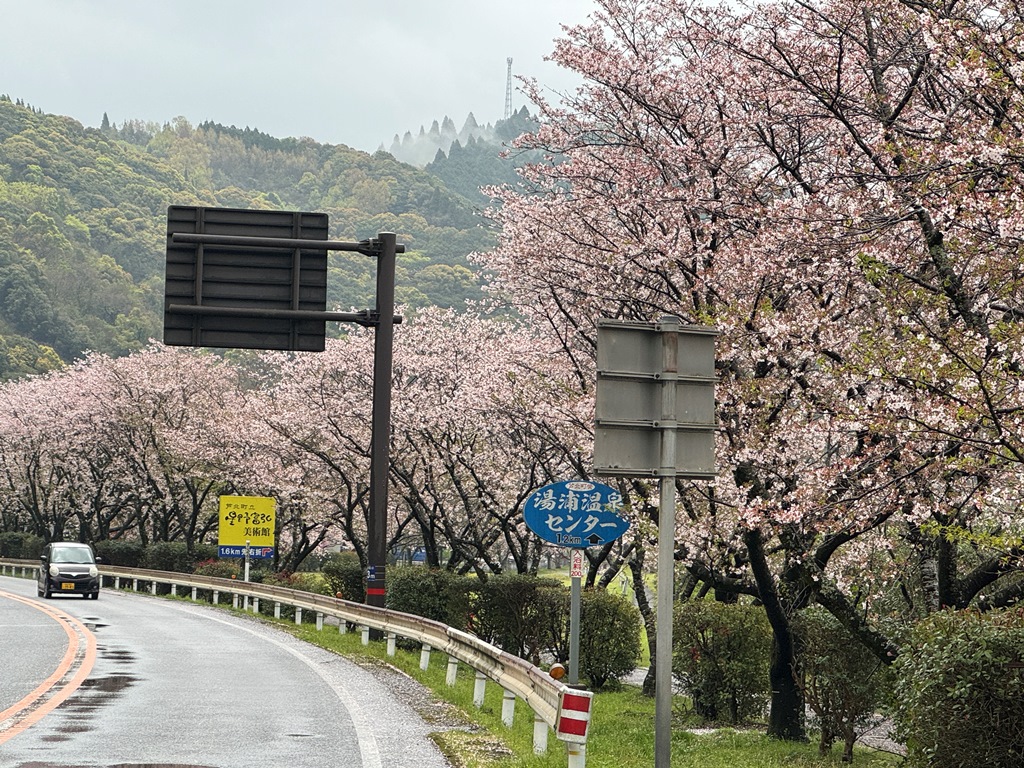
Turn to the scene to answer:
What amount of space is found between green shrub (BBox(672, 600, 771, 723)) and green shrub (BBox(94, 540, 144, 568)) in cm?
3948

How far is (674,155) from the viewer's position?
14891mm

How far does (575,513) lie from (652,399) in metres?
2.92

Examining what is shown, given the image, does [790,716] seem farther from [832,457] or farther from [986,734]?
[986,734]

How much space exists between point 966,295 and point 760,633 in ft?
31.4

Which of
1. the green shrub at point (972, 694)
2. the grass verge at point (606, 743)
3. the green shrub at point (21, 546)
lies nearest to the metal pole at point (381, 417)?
the grass verge at point (606, 743)

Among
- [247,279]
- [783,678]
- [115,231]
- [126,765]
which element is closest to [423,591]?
[247,279]

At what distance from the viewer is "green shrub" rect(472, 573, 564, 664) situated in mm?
22797

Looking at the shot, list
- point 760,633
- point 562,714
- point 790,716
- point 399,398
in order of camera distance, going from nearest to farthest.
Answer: point 562,714, point 790,716, point 760,633, point 399,398

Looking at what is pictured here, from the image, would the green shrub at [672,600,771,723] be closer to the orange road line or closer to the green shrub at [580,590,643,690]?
the green shrub at [580,590,643,690]

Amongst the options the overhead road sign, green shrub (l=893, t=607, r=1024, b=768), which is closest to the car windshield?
the overhead road sign

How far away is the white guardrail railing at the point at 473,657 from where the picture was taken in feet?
30.6

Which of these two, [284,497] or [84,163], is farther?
[84,163]

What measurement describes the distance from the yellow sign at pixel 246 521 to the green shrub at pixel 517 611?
63.8 ft

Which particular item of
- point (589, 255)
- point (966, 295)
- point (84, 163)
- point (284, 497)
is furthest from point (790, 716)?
point (84, 163)
